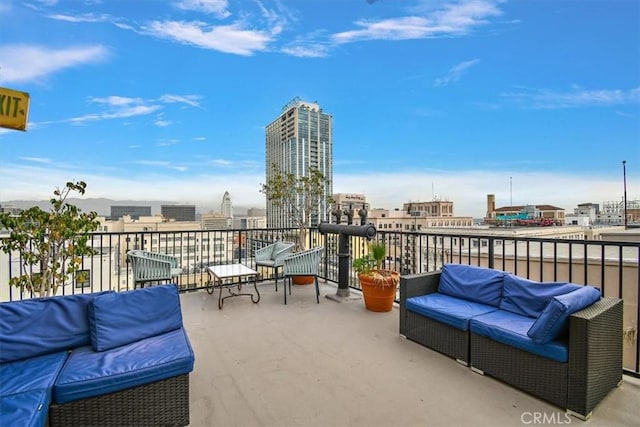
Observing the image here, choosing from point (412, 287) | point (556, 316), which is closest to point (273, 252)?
point (412, 287)

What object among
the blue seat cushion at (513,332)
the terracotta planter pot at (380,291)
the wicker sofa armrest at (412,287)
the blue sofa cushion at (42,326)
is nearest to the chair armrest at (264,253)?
the terracotta planter pot at (380,291)

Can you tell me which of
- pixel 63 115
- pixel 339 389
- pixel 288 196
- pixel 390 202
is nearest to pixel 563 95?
pixel 390 202

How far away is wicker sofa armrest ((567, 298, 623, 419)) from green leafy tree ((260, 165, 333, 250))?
4619mm

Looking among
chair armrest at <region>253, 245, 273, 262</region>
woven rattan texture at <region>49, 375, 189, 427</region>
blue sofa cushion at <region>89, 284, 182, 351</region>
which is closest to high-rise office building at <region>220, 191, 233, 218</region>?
chair armrest at <region>253, 245, 273, 262</region>

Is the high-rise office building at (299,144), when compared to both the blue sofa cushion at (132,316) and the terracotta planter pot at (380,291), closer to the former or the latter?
the terracotta planter pot at (380,291)

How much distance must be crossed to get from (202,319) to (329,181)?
3.78m

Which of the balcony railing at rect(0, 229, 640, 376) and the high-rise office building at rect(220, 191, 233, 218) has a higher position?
the high-rise office building at rect(220, 191, 233, 218)

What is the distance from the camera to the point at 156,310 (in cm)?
217

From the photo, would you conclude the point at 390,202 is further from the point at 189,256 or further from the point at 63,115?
the point at 63,115

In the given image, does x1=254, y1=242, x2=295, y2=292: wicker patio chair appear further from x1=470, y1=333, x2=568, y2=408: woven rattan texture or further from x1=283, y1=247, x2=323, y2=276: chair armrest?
x1=470, y1=333, x2=568, y2=408: woven rattan texture

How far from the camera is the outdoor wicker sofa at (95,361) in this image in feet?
4.80

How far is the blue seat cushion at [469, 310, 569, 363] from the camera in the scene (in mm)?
1846

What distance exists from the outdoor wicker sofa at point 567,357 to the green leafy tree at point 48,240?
3645 mm

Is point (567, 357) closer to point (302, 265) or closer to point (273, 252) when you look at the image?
point (302, 265)
